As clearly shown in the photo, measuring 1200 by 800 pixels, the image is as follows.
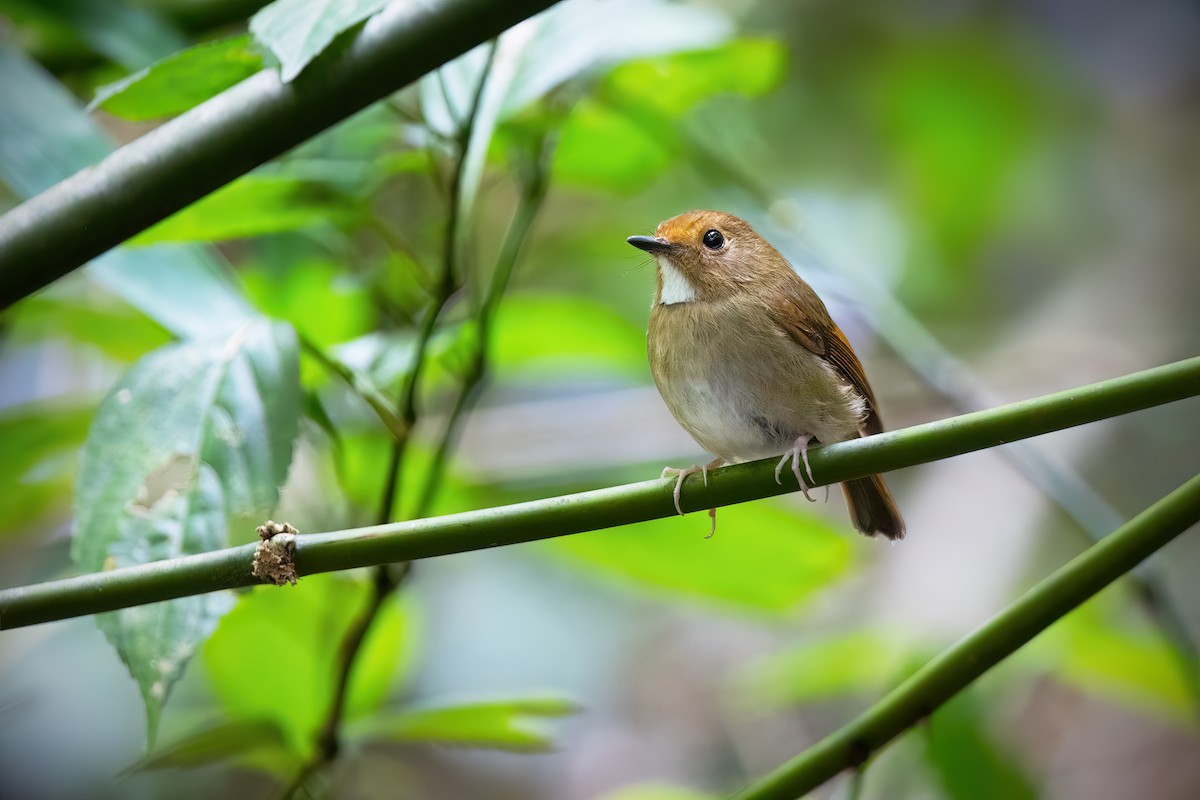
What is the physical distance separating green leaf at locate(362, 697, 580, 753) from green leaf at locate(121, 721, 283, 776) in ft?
0.79

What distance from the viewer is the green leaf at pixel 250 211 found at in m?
1.54

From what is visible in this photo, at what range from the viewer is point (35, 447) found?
186 cm

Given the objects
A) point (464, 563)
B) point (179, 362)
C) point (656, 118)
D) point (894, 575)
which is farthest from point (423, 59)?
point (894, 575)

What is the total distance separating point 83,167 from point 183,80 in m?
0.34

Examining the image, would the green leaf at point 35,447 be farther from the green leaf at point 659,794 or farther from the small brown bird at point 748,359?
the green leaf at point 659,794

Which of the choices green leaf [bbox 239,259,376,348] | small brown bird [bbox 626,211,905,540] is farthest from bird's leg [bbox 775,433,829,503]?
green leaf [bbox 239,259,376,348]

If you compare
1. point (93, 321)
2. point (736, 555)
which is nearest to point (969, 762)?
point (736, 555)

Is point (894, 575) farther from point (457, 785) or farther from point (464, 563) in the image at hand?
point (457, 785)

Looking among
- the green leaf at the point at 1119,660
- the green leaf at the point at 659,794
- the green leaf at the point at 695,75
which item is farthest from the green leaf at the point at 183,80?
the green leaf at the point at 1119,660

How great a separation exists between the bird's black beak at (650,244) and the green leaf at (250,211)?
52cm

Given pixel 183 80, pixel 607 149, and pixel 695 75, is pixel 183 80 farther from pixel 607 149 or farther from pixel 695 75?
pixel 695 75

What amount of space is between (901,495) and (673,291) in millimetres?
2097

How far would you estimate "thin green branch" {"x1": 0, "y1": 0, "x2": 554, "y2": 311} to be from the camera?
105 centimetres

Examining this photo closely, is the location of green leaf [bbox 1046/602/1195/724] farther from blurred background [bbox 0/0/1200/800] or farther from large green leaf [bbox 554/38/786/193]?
large green leaf [bbox 554/38/786/193]
